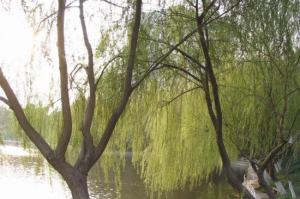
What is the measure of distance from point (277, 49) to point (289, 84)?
563 mm

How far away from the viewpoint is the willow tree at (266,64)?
3.19m

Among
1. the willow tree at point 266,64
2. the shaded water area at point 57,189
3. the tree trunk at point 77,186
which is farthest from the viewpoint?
the shaded water area at point 57,189

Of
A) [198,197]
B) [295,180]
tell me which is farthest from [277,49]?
[295,180]

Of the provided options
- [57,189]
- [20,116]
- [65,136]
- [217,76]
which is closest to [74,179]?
[65,136]

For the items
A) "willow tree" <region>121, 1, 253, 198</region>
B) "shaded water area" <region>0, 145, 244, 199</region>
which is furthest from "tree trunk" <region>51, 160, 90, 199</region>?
"shaded water area" <region>0, 145, 244, 199</region>

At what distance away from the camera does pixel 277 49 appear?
10.7ft

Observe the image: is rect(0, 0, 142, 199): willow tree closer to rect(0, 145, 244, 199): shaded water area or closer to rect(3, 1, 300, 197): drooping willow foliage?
rect(3, 1, 300, 197): drooping willow foliage

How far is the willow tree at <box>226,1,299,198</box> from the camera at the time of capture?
319cm

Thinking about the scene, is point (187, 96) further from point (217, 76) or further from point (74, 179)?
point (74, 179)

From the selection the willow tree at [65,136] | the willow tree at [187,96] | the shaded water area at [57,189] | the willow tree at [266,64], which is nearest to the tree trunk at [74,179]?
the willow tree at [65,136]

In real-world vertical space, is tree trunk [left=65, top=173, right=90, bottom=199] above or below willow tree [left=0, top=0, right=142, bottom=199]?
below

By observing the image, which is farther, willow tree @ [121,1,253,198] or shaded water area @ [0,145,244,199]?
shaded water area @ [0,145,244,199]

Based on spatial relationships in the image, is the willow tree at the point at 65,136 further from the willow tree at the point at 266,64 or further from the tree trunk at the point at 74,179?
the willow tree at the point at 266,64

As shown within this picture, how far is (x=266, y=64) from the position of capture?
3480 millimetres
